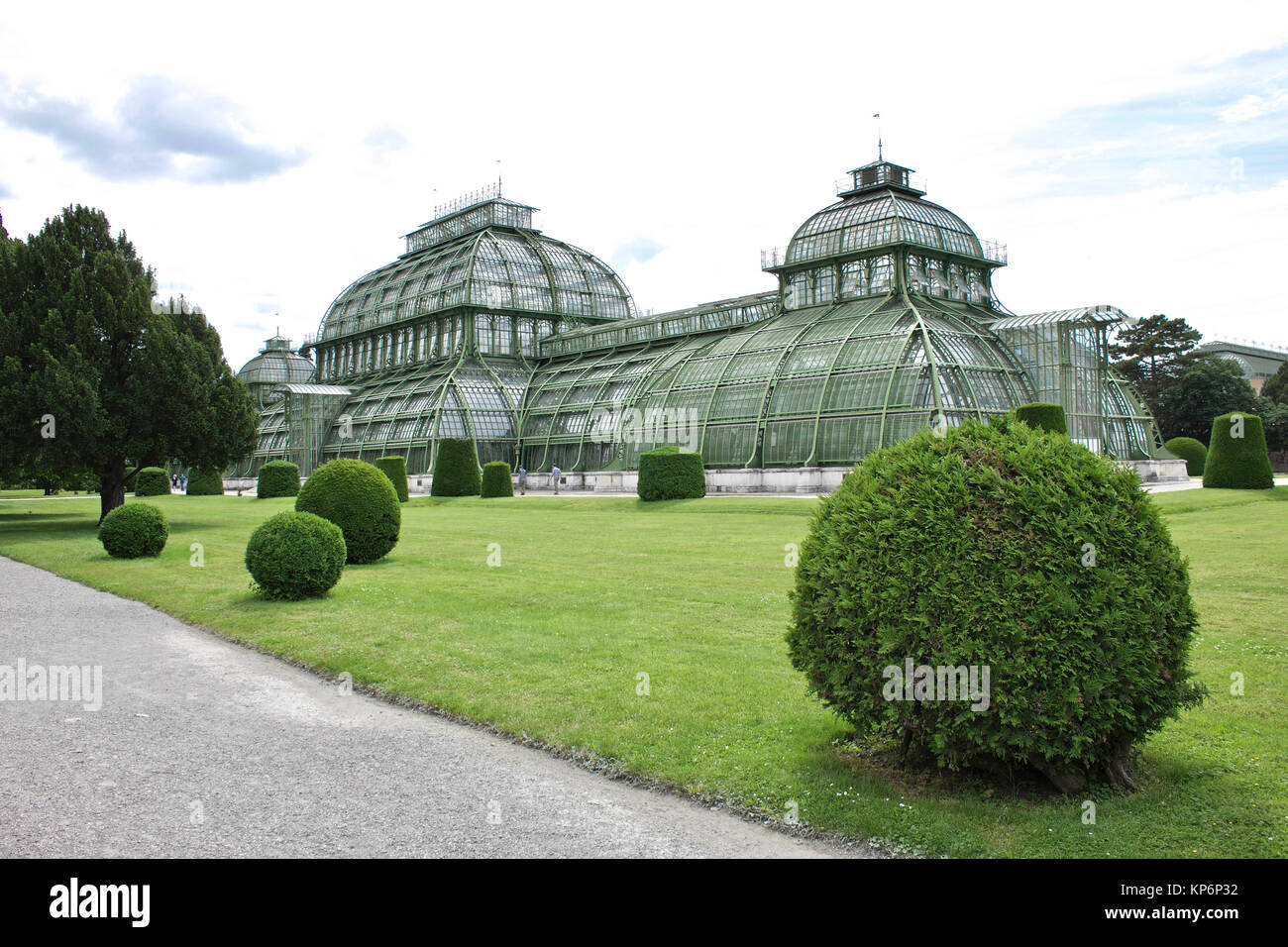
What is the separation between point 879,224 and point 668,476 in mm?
19837

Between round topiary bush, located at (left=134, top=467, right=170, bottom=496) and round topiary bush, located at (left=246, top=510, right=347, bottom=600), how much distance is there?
145 ft

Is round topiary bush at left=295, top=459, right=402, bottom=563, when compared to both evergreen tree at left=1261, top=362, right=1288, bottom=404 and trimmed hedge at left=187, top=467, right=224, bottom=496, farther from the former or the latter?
evergreen tree at left=1261, top=362, right=1288, bottom=404

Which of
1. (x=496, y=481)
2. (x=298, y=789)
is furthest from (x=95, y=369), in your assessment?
(x=298, y=789)

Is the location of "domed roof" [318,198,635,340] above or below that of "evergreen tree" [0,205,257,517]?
above

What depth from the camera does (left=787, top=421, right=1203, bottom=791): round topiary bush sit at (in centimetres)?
506

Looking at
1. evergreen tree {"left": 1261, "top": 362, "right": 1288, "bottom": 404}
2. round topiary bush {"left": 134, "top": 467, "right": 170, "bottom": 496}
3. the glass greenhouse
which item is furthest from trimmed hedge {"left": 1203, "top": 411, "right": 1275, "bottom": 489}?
round topiary bush {"left": 134, "top": 467, "right": 170, "bottom": 496}

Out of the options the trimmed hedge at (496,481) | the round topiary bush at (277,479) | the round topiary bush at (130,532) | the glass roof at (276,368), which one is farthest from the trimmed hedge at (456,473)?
the glass roof at (276,368)

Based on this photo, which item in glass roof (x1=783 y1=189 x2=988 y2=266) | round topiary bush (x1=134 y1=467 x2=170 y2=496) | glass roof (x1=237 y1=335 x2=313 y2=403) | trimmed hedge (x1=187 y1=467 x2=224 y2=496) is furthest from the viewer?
glass roof (x1=237 y1=335 x2=313 y2=403)

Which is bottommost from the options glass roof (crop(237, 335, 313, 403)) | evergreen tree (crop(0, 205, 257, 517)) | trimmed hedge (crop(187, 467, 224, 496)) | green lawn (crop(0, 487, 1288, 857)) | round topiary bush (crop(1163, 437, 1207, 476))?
green lawn (crop(0, 487, 1288, 857))

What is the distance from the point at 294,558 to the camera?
13516mm

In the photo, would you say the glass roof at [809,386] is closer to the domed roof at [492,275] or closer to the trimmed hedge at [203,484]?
the domed roof at [492,275]

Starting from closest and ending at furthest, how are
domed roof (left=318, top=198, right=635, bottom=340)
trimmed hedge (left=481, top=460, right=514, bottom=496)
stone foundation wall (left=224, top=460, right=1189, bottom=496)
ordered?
1. stone foundation wall (left=224, top=460, right=1189, bottom=496)
2. trimmed hedge (left=481, top=460, right=514, bottom=496)
3. domed roof (left=318, top=198, right=635, bottom=340)

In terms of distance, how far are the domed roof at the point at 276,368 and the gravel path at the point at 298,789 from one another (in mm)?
81280

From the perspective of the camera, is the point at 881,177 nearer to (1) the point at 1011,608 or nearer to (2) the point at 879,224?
(2) the point at 879,224
